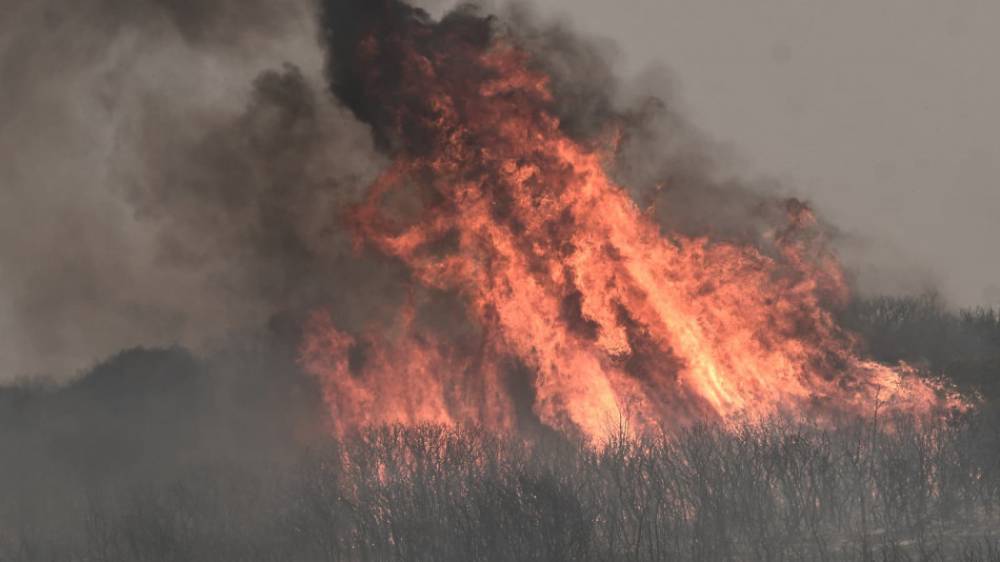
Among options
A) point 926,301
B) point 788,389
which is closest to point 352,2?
point 788,389

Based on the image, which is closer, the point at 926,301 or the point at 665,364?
the point at 665,364

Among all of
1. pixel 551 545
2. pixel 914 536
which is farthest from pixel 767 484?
pixel 551 545

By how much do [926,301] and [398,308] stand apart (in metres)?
33.5

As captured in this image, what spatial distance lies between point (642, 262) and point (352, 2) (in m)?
12.5

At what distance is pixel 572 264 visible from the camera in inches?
1634

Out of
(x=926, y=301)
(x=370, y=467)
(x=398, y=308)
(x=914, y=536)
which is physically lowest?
(x=914, y=536)

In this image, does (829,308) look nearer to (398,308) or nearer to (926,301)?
(398,308)

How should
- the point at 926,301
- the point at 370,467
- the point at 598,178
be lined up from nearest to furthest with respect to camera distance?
the point at 370,467, the point at 598,178, the point at 926,301

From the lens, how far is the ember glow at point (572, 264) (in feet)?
132

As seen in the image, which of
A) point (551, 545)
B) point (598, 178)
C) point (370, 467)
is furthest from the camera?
point (598, 178)

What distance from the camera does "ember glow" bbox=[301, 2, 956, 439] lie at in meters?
40.3

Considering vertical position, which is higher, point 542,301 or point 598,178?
point 598,178

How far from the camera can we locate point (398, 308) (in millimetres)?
49312

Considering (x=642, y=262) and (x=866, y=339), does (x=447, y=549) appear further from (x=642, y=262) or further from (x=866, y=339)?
(x=866, y=339)
